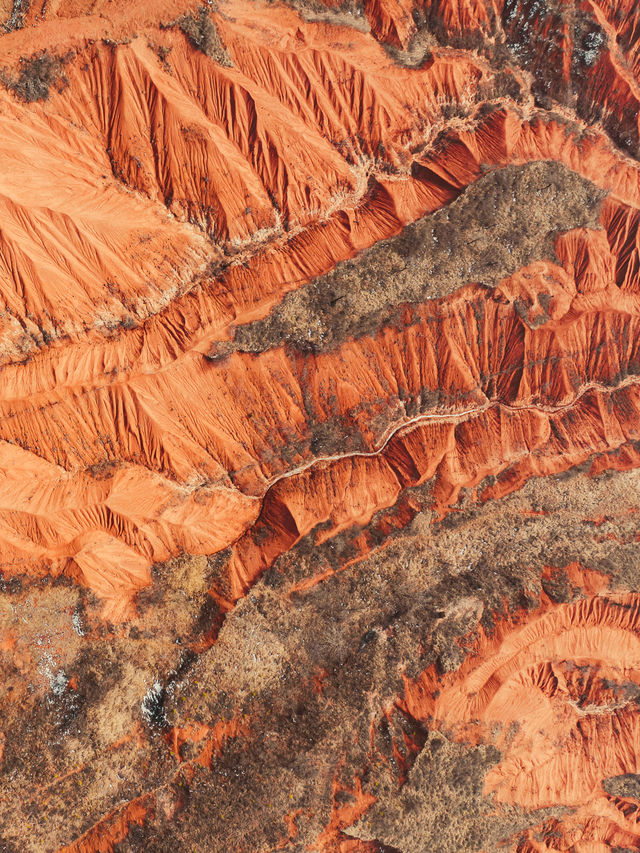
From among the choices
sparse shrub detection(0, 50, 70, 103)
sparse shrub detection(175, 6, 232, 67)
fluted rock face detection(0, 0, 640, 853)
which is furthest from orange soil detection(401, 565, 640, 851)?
sparse shrub detection(0, 50, 70, 103)

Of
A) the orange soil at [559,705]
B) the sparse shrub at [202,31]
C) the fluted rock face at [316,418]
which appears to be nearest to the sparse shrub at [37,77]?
the fluted rock face at [316,418]

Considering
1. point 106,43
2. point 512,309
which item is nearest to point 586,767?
point 512,309

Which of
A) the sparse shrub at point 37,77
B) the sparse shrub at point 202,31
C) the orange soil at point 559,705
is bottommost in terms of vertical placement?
the orange soil at point 559,705

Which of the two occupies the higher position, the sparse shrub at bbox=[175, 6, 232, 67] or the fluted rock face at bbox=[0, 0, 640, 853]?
the sparse shrub at bbox=[175, 6, 232, 67]

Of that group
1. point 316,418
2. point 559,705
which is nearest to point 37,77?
point 316,418

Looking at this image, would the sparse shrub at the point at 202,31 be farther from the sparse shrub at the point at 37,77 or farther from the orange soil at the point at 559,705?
the orange soil at the point at 559,705

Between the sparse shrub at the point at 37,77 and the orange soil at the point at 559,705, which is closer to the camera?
the orange soil at the point at 559,705

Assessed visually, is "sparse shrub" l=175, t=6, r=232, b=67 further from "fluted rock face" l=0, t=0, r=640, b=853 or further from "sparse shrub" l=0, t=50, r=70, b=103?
"sparse shrub" l=0, t=50, r=70, b=103

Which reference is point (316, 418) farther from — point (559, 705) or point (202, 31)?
point (202, 31)

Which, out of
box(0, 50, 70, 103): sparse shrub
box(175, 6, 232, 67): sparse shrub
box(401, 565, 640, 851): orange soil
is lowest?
box(401, 565, 640, 851): orange soil

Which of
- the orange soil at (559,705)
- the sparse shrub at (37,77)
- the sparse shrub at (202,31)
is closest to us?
the orange soil at (559,705)
